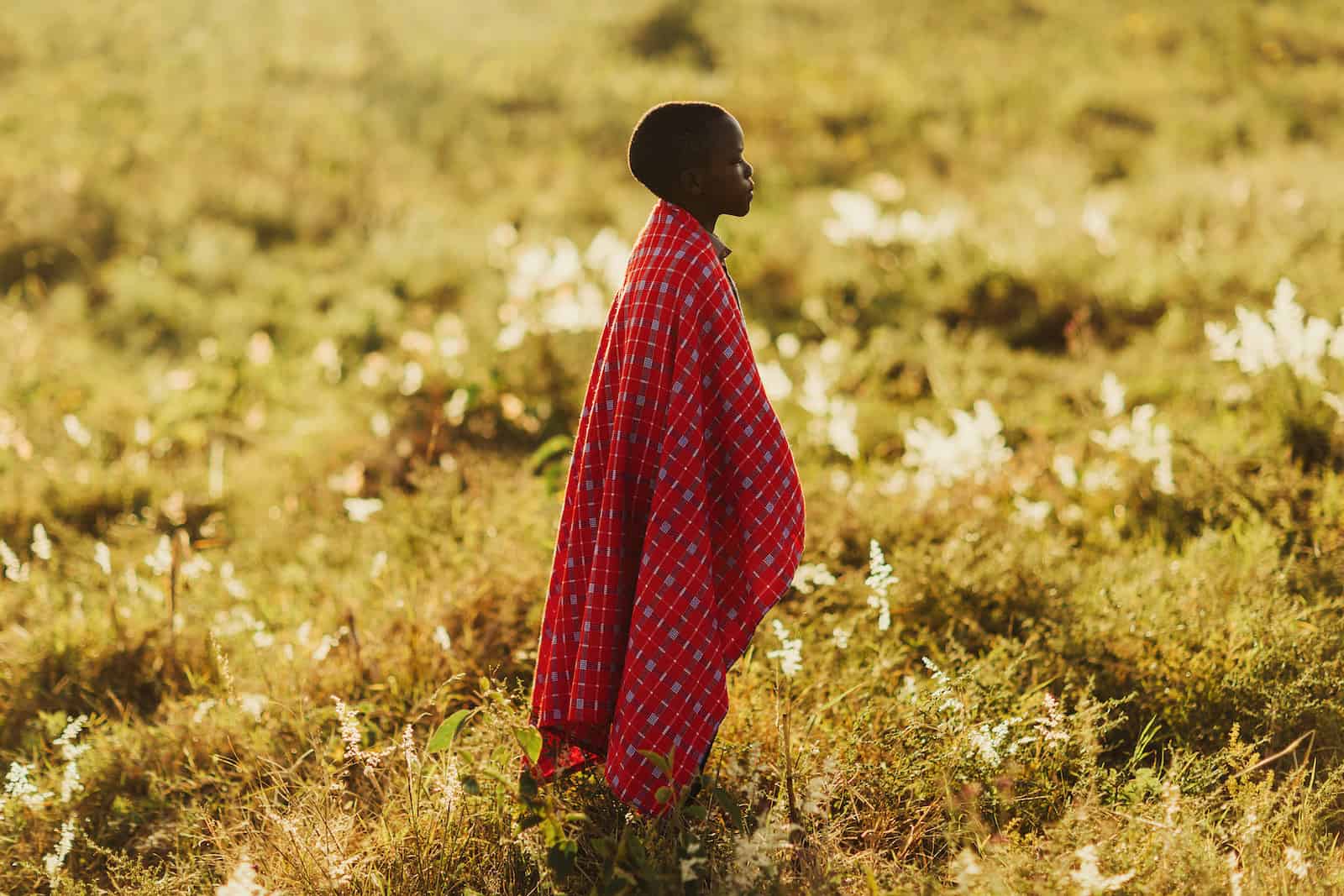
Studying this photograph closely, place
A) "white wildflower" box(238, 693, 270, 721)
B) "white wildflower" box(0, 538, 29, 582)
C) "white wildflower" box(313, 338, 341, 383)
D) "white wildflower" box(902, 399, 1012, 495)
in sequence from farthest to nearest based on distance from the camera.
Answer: "white wildflower" box(313, 338, 341, 383), "white wildflower" box(902, 399, 1012, 495), "white wildflower" box(0, 538, 29, 582), "white wildflower" box(238, 693, 270, 721)

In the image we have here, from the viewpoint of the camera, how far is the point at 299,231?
9.03 meters

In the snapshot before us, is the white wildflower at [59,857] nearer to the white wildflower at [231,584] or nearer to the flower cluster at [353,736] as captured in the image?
the flower cluster at [353,736]

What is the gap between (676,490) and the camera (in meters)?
2.58

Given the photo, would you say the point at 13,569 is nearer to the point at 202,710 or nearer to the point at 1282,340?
the point at 202,710

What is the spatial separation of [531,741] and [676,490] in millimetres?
753

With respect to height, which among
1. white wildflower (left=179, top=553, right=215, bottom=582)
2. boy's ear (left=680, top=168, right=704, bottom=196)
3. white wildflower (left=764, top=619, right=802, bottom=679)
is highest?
boy's ear (left=680, top=168, right=704, bottom=196)

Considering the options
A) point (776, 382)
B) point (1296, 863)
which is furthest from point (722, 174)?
point (776, 382)

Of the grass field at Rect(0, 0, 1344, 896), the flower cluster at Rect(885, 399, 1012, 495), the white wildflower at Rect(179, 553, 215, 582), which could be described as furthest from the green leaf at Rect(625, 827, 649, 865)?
the white wildflower at Rect(179, 553, 215, 582)

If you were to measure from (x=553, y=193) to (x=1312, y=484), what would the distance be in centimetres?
700

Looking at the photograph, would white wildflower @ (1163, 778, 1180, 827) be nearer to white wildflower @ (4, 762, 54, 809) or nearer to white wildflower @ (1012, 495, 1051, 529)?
white wildflower @ (1012, 495, 1051, 529)

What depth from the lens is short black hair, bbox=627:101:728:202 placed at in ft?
8.49

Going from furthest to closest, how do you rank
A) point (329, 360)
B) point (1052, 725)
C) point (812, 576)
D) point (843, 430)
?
point (329, 360), point (843, 430), point (812, 576), point (1052, 725)

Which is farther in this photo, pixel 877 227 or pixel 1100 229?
pixel 877 227

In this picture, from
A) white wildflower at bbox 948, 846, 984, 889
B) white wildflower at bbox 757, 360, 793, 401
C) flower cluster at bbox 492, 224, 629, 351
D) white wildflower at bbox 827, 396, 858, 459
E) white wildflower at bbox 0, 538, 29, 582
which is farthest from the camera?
flower cluster at bbox 492, 224, 629, 351
